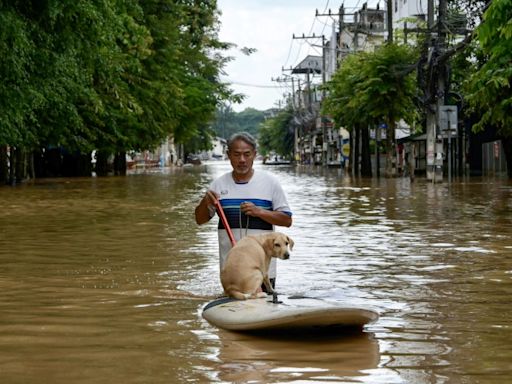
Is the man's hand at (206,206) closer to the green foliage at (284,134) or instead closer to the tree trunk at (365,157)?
the tree trunk at (365,157)

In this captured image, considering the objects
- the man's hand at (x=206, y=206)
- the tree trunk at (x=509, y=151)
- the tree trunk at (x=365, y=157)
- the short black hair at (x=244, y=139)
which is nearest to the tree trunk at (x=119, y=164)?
the tree trunk at (x=365, y=157)

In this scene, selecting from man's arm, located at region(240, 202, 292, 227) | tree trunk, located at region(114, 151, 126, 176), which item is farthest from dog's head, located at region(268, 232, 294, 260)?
tree trunk, located at region(114, 151, 126, 176)

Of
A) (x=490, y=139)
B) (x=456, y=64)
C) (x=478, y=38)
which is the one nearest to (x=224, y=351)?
(x=478, y=38)

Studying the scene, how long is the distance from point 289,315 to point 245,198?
6.04 ft

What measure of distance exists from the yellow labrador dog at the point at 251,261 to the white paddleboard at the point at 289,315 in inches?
11.3

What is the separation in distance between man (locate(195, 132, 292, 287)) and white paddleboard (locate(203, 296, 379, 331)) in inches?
38.2

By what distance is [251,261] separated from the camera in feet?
29.3

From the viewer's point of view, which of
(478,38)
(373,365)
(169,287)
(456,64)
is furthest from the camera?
(456,64)

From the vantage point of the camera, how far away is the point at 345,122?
58.3 metres

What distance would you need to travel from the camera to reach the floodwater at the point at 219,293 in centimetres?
695

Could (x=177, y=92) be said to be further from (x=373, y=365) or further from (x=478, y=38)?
(x=373, y=365)

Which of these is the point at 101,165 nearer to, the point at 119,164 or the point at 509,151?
the point at 119,164

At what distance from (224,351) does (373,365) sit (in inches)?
42.5

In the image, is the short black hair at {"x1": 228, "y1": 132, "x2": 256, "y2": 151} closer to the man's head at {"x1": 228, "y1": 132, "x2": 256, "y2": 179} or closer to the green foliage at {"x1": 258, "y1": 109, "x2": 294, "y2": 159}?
the man's head at {"x1": 228, "y1": 132, "x2": 256, "y2": 179}
